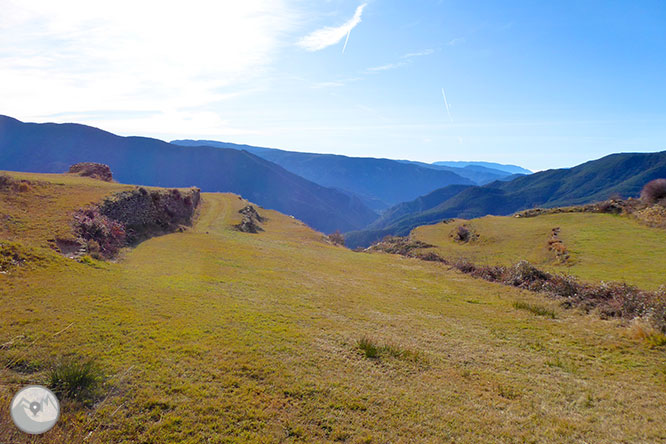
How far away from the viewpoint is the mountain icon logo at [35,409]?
487cm

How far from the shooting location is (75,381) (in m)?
6.04

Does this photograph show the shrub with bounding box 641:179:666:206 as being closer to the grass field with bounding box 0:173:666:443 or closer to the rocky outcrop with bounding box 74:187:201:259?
the grass field with bounding box 0:173:666:443

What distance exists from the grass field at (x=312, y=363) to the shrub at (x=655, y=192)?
35824 mm

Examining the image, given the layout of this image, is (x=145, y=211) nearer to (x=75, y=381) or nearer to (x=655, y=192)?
(x=75, y=381)

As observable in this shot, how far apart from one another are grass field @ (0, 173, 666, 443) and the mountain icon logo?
18 cm

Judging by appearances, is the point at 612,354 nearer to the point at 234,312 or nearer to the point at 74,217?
the point at 234,312

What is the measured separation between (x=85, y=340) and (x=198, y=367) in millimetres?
3149

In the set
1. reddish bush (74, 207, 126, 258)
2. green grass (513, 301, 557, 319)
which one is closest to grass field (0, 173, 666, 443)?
green grass (513, 301, 557, 319)

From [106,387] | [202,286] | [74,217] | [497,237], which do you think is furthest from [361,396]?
[497,237]

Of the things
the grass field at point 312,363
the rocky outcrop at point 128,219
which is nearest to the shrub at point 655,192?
the grass field at point 312,363

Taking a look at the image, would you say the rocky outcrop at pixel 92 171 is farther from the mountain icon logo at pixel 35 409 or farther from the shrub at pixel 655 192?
the shrub at pixel 655 192

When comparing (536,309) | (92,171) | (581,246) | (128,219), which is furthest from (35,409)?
(92,171)

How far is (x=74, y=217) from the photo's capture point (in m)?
20.4

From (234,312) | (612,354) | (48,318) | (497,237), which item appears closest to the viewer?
(48,318)
